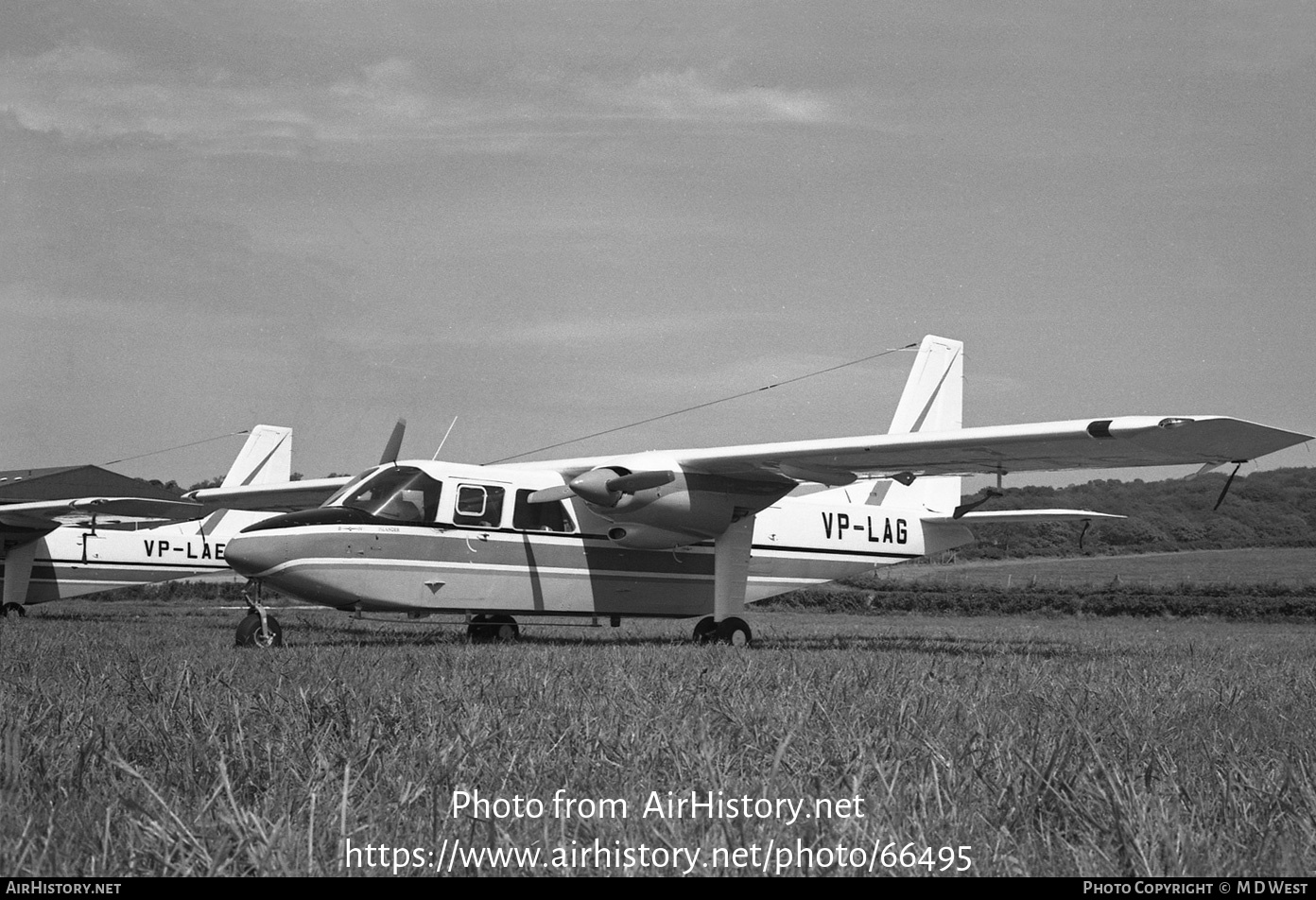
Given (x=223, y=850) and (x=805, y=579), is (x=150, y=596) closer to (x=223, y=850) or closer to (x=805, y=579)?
(x=805, y=579)

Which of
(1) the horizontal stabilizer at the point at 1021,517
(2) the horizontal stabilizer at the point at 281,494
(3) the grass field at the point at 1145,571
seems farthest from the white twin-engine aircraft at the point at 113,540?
(3) the grass field at the point at 1145,571

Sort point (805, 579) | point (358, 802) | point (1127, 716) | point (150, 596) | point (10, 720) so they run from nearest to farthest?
point (358, 802)
point (10, 720)
point (1127, 716)
point (805, 579)
point (150, 596)

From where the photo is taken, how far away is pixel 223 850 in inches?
83.9

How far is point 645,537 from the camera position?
48.4ft

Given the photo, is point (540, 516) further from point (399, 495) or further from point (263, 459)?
point (263, 459)

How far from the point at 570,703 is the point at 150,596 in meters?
41.9

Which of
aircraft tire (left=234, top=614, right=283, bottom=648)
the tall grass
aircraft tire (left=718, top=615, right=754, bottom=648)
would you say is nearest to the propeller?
aircraft tire (left=718, top=615, right=754, bottom=648)

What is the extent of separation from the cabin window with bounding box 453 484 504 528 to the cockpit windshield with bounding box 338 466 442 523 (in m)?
0.30

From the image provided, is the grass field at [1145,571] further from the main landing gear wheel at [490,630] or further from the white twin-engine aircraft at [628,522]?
the main landing gear wheel at [490,630]

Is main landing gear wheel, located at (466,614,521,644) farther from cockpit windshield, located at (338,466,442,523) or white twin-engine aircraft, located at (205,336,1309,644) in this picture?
cockpit windshield, located at (338,466,442,523)

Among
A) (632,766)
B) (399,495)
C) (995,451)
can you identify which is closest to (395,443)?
(399,495)

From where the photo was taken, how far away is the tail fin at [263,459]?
1086 inches

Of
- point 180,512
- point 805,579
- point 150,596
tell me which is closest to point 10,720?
point 805,579

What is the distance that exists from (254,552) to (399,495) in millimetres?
1808
